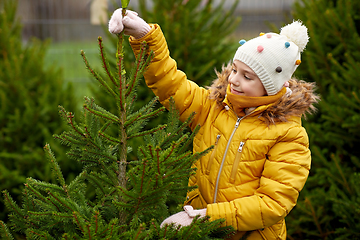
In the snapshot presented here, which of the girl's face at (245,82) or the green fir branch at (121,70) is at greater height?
the green fir branch at (121,70)

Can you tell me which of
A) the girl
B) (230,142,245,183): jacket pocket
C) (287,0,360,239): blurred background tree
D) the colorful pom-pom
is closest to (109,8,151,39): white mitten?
the girl

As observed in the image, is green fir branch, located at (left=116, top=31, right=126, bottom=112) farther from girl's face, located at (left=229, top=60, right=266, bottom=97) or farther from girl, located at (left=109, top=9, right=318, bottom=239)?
girl's face, located at (left=229, top=60, right=266, bottom=97)

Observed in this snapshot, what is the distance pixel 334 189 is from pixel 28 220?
2.16 m

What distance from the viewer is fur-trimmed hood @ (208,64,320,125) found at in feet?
5.84

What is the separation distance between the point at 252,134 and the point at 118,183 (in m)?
0.69

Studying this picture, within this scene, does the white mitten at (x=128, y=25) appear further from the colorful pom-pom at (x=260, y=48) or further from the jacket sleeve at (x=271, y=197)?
the jacket sleeve at (x=271, y=197)

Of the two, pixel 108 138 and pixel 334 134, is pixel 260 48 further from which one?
pixel 334 134

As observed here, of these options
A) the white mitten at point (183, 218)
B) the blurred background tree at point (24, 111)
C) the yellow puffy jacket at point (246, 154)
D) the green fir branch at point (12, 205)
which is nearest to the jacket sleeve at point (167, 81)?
the yellow puffy jacket at point (246, 154)

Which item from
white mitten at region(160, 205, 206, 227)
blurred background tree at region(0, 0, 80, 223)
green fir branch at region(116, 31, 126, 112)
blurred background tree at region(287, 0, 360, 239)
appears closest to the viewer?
green fir branch at region(116, 31, 126, 112)

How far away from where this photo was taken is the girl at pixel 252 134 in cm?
165

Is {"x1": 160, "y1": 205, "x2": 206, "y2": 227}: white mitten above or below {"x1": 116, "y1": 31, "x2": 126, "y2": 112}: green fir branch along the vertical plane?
below

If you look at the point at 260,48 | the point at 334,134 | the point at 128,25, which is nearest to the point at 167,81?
the point at 128,25

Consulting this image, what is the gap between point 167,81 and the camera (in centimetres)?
181

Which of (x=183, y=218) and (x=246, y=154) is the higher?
(x=246, y=154)
